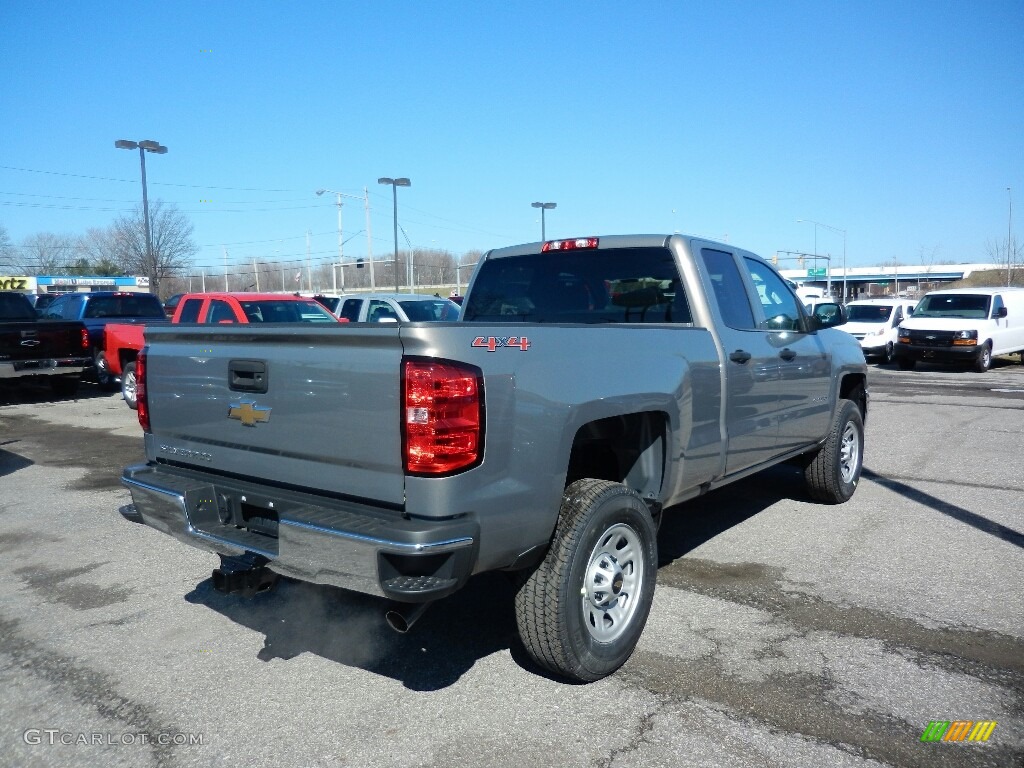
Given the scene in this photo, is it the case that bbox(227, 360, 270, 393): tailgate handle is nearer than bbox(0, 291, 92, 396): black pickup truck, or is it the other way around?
bbox(227, 360, 270, 393): tailgate handle

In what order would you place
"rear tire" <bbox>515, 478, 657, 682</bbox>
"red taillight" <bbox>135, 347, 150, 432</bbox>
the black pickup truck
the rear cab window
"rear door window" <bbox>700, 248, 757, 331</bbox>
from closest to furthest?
"rear tire" <bbox>515, 478, 657, 682</bbox> < "red taillight" <bbox>135, 347, 150, 432</bbox> < the rear cab window < "rear door window" <bbox>700, 248, 757, 331</bbox> < the black pickup truck

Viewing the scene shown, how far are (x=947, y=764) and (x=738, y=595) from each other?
1.74 metres

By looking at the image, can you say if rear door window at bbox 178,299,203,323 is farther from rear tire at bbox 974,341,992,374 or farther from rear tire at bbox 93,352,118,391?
rear tire at bbox 974,341,992,374

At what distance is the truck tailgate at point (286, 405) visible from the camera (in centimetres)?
308

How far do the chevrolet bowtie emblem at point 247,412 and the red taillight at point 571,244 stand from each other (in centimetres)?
240

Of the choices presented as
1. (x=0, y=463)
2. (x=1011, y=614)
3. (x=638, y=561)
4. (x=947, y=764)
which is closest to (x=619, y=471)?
(x=638, y=561)

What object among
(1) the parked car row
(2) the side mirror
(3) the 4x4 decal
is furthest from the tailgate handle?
(1) the parked car row

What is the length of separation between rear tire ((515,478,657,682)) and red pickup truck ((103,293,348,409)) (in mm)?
9097

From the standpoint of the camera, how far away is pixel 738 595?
4699 millimetres

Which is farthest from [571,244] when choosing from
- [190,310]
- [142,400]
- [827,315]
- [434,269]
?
[434,269]

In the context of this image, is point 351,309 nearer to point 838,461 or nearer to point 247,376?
point 838,461

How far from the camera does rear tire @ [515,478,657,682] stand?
3412 mm

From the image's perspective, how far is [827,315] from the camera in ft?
20.0

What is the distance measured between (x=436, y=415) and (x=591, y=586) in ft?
3.98
